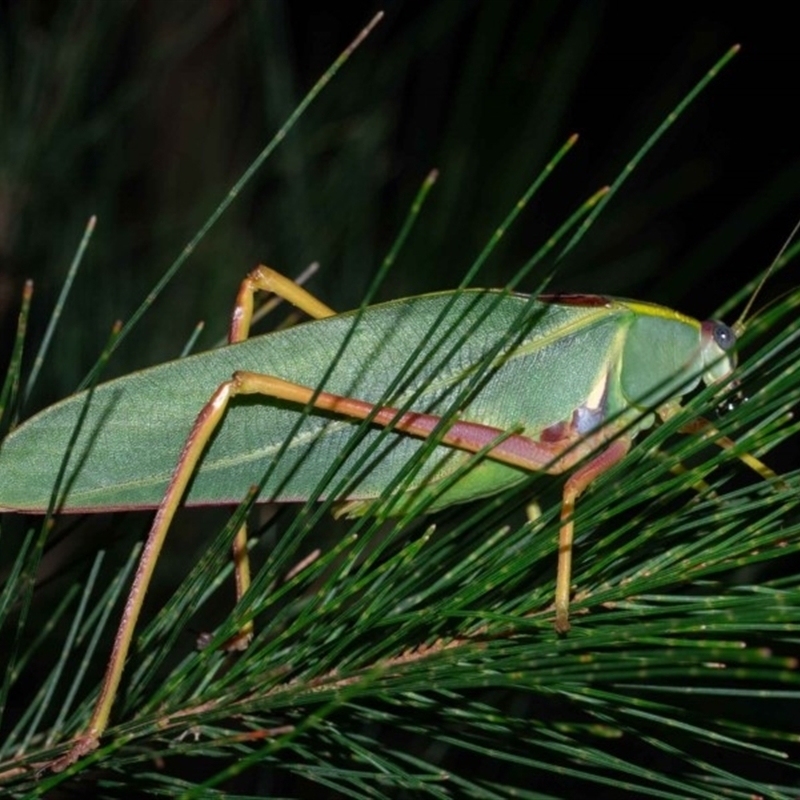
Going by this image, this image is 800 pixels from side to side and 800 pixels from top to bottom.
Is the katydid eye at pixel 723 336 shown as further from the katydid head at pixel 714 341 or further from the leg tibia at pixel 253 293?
the leg tibia at pixel 253 293

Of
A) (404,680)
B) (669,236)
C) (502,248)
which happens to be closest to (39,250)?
(502,248)

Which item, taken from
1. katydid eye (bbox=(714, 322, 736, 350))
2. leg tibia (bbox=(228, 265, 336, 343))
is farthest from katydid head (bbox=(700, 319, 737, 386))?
leg tibia (bbox=(228, 265, 336, 343))

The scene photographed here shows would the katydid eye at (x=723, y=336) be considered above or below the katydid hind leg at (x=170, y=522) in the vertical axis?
above

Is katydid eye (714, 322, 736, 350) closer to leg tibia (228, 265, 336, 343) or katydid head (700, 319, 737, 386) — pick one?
katydid head (700, 319, 737, 386)

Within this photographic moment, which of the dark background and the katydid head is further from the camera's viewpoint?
the dark background

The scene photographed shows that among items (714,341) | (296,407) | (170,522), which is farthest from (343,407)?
(714,341)

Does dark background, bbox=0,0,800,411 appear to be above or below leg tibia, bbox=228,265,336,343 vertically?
above

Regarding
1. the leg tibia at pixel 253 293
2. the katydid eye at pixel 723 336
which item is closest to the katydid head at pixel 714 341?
the katydid eye at pixel 723 336

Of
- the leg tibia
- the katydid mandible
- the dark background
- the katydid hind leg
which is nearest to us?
the katydid hind leg

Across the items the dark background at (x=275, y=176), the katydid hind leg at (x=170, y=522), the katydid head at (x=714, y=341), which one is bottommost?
the katydid hind leg at (x=170, y=522)
